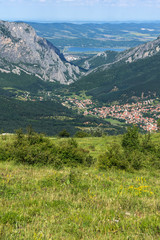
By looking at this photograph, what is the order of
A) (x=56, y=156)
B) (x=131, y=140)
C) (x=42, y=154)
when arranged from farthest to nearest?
1. (x=131, y=140)
2. (x=56, y=156)
3. (x=42, y=154)

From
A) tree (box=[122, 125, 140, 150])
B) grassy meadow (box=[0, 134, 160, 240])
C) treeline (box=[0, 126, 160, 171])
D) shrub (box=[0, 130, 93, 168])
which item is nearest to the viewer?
grassy meadow (box=[0, 134, 160, 240])

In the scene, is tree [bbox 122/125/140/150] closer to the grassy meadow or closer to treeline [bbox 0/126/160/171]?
treeline [bbox 0/126/160/171]

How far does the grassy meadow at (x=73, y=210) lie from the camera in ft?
25.3

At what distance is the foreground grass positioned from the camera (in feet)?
25.3

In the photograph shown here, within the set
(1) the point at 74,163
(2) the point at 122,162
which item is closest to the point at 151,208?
(2) the point at 122,162

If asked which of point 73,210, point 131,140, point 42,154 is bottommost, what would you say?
point 131,140

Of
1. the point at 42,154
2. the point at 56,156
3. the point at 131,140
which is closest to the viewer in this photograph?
the point at 42,154

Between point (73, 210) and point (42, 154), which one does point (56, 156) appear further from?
point (73, 210)

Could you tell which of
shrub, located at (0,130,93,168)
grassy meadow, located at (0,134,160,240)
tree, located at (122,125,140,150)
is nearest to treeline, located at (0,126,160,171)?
shrub, located at (0,130,93,168)

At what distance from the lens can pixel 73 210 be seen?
9.59 meters

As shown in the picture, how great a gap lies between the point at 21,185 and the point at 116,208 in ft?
21.7

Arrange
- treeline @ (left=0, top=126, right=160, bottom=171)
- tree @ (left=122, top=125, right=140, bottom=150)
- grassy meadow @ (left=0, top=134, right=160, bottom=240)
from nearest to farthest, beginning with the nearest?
grassy meadow @ (left=0, top=134, right=160, bottom=240), treeline @ (left=0, top=126, right=160, bottom=171), tree @ (left=122, top=125, right=140, bottom=150)

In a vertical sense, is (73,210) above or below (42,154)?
above

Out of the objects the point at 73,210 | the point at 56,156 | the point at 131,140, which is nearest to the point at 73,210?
the point at 73,210
